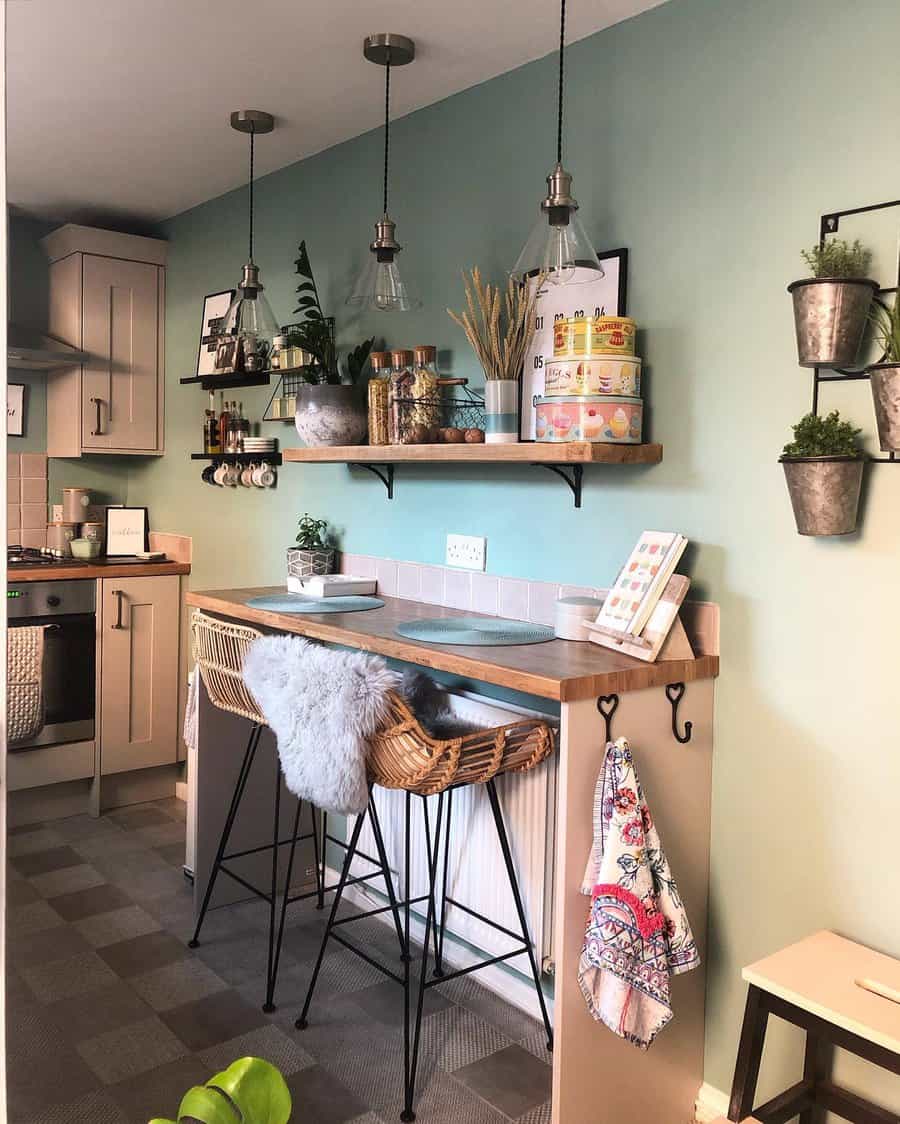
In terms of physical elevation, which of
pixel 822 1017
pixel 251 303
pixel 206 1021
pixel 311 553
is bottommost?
pixel 206 1021

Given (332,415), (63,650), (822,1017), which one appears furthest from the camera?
(63,650)

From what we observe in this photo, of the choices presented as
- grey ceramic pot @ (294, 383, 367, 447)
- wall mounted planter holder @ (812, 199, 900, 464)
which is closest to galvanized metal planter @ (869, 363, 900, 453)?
wall mounted planter holder @ (812, 199, 900, 464)

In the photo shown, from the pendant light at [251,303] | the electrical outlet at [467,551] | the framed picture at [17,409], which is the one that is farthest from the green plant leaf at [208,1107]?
the framed picture at [17,409]

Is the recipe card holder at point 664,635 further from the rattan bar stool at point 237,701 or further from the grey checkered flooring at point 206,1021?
the grey checkered flooring at point 206,1021

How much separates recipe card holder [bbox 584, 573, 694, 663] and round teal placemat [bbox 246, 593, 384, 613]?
94 centimetres

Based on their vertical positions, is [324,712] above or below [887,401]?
below

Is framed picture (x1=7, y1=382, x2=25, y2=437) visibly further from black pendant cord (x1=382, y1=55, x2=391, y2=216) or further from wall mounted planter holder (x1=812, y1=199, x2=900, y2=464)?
wall mounted planter holder (x1=812, y1=199, x2=900, y2=464)

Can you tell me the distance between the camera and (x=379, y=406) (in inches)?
113

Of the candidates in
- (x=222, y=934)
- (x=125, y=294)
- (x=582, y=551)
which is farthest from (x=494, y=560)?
(x=125, y=294)

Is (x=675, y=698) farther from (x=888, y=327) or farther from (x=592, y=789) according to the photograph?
(x=888, y=327)

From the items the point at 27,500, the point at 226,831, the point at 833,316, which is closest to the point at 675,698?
the point at 833,316

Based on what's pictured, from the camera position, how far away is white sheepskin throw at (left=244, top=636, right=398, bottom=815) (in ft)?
6.75

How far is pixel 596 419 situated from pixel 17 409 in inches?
125

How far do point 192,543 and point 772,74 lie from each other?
296 cm
